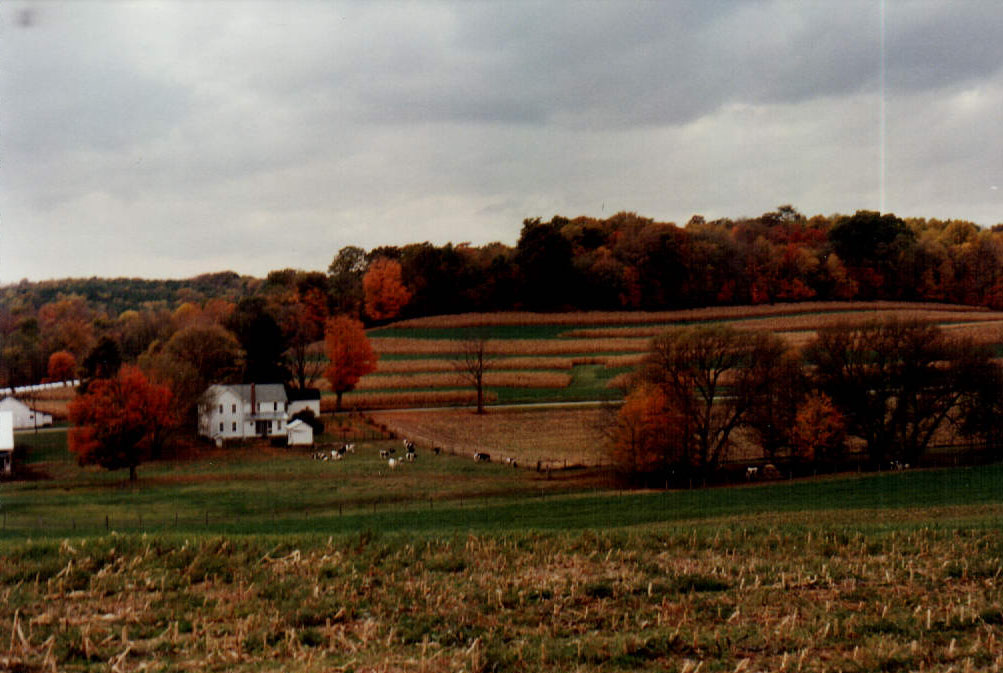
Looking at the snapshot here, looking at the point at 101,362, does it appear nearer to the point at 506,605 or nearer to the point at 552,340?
the point at 552,340

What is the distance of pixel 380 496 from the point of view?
26.4 metres

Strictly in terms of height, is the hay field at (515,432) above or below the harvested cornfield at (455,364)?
below

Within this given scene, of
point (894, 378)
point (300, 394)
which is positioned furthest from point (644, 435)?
point (300, 394)

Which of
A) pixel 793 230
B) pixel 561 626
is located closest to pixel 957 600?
pixel 561 626

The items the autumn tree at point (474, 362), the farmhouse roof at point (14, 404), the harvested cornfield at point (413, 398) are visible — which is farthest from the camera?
the autumn tree at point (474, 362)

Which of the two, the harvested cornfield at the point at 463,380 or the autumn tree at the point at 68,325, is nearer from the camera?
the autumn tree at the point at 68,325

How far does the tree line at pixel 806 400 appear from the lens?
3031 centimetres

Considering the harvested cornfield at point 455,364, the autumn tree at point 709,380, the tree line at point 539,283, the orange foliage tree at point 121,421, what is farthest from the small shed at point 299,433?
the autumn tree at point 709,380

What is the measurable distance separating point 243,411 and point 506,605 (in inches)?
1038

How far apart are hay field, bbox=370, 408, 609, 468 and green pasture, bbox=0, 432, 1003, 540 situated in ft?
4.36

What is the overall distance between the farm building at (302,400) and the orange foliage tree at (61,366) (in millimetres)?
8369

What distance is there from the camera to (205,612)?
23.5 ft

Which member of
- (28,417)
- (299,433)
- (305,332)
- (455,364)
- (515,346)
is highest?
(305,332)

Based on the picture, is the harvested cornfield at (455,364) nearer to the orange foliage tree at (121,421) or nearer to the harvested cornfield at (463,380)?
the harvested cornfield at (463,380)
